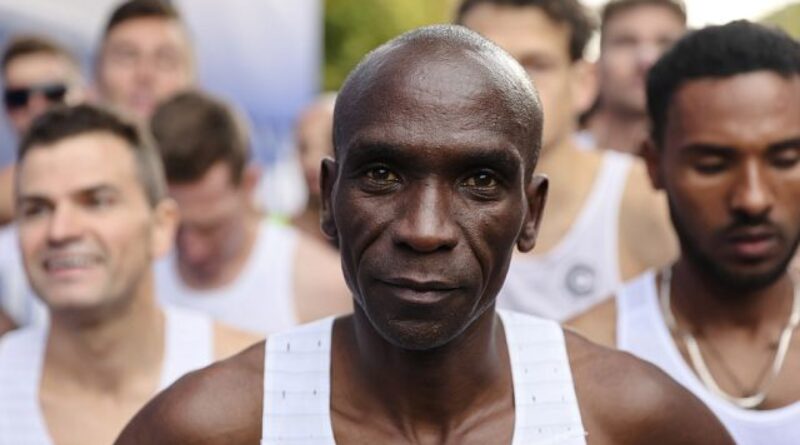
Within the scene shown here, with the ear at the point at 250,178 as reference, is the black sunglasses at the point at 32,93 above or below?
above

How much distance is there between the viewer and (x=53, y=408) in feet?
14.6

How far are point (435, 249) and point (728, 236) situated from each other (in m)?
1.49

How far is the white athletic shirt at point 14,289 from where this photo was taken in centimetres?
570

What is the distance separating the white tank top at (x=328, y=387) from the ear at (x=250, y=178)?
3.10 metres

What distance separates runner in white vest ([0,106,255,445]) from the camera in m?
4.51

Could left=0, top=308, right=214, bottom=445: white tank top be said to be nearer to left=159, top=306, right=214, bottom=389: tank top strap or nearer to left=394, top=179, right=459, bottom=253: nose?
left=159, top=306, right=214, bottom=389: tank top strap

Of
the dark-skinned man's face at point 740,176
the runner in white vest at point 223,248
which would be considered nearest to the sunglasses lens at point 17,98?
the runner in white vest at point 223,248

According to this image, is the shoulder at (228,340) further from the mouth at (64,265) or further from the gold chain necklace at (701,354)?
the gold chain necklace at (701,354)

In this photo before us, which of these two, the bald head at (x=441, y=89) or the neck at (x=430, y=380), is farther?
the neck at (x=430, y=380)

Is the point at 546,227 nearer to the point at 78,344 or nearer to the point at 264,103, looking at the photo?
the point at 78,344

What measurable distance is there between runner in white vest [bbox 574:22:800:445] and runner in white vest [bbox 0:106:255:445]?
4.47 feet

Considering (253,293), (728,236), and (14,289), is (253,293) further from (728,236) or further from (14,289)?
(728,236)

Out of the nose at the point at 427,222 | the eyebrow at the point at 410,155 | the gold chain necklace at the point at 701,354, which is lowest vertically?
the gold chain necklace at the point at 701,354

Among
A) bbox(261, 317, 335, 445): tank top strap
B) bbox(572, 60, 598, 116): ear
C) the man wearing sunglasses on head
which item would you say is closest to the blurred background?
the man wearing sunglasses on head
